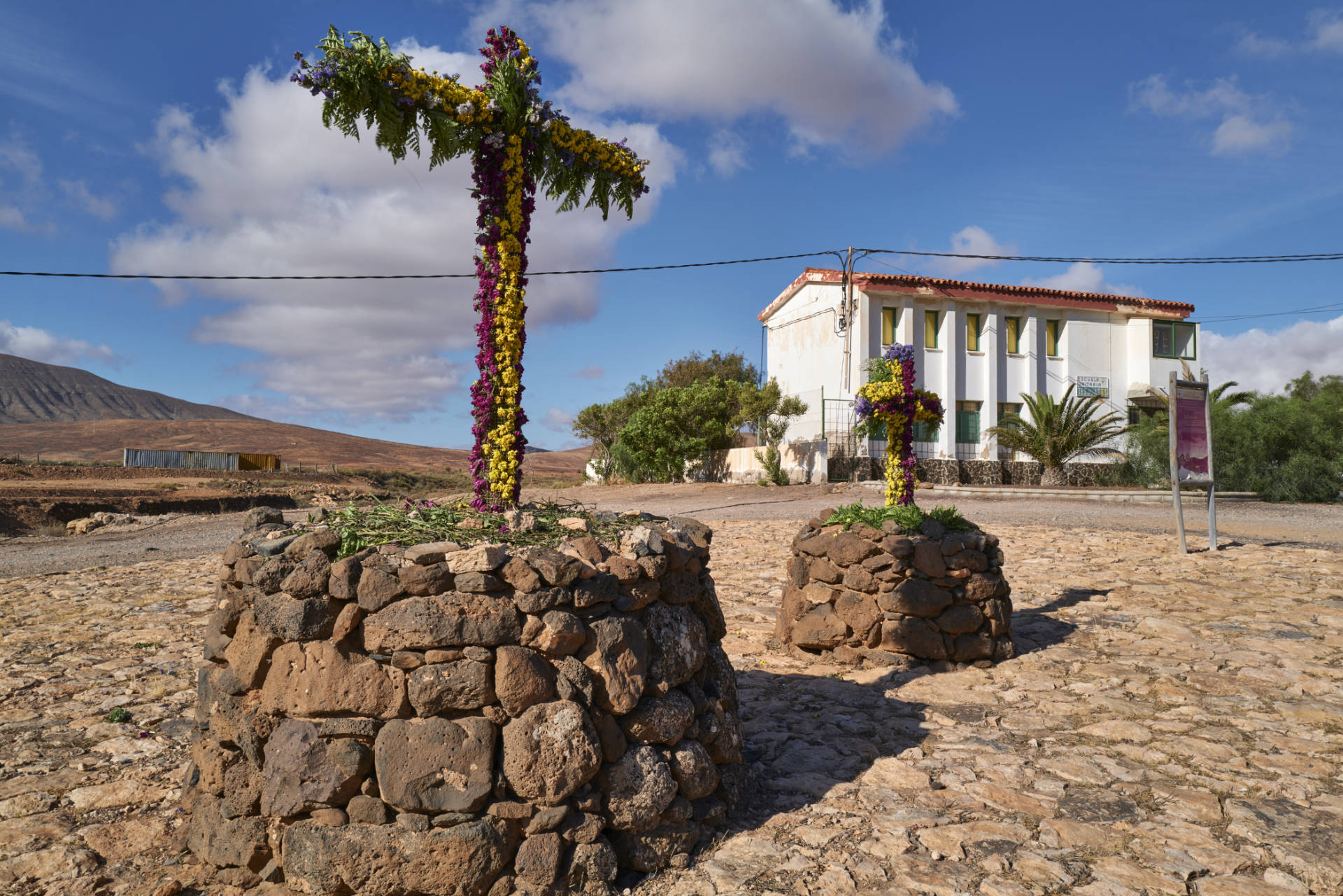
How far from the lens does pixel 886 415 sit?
7.42m

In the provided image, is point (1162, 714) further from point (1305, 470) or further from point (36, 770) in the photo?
point (1305, 470)

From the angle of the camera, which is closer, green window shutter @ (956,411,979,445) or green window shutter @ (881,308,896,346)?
green window shutter @ (881,308,896,346)

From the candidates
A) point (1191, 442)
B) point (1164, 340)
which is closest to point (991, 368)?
point (1164, 340)

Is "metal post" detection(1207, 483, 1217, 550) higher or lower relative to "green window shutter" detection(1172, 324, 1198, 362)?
lower

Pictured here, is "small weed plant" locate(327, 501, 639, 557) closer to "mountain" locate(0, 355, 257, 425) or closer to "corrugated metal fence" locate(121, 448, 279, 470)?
"corrugated metal fence" locate(121, 448, 279, 470)

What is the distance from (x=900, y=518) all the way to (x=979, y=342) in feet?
78.3

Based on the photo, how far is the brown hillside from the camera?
68000 mm

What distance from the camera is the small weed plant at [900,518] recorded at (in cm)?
622

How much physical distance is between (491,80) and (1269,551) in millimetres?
11654

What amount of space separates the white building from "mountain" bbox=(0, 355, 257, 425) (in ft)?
354

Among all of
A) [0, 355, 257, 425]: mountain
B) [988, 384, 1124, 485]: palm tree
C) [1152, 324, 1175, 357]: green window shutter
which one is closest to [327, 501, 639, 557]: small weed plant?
[988, 384, 1124, 485]: palm tree

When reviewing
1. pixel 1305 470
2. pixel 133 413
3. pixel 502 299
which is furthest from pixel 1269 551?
pixel 133 413

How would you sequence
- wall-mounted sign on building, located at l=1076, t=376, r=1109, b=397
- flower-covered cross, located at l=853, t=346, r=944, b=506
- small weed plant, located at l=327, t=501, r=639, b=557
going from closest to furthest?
1. small weed plant, located at l=327, t=501, r=639, b=557
2. flower-covered cross, located at l=853, t=346, r=944, b=506
3. wall-mounted sign on building, located at l=1076, t=376, r=1109, b=397

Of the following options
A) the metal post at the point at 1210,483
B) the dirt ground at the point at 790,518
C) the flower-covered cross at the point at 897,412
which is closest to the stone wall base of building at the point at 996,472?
the dirt ground at the point at 790,518
